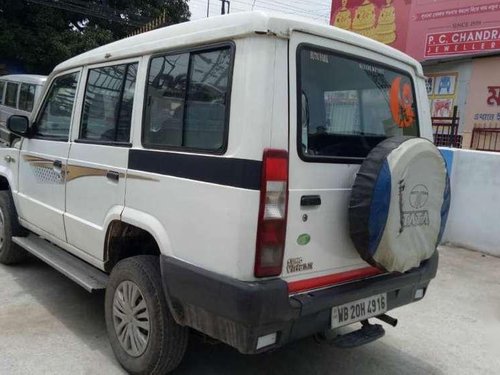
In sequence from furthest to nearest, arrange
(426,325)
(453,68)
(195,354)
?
(453,68)
(426,325)
(195,354)

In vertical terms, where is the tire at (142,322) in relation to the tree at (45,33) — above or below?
below

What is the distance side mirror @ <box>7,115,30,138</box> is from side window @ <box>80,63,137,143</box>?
3.04 feet

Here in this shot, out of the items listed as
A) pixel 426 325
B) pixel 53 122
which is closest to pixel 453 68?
pixel 426 325

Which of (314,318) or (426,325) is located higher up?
(314,318)

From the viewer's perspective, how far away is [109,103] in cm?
349

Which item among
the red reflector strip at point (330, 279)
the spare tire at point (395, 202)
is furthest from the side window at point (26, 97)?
the spare tire at point (395, 202)

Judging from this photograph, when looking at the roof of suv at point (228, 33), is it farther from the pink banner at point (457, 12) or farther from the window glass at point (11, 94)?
the window glass at point (11, 94)

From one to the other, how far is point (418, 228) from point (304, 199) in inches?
29.6

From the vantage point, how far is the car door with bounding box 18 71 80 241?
3996 mm

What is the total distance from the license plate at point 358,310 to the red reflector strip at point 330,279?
5.3 inches

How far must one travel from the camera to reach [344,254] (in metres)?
2.83

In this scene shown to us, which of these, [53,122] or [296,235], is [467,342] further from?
[53,122]

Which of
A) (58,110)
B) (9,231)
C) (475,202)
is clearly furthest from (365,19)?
(9,231)

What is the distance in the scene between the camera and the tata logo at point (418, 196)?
275cm
